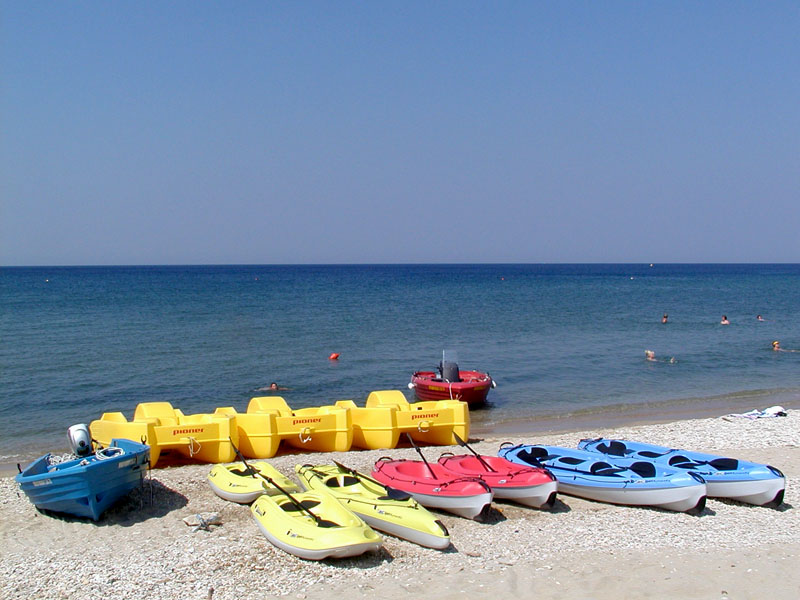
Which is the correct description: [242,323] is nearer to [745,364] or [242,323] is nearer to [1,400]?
[1,400]

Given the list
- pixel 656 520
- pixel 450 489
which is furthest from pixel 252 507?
pixel 656 520

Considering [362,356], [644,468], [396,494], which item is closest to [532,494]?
[644,468]

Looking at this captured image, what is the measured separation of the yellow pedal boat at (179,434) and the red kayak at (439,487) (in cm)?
338

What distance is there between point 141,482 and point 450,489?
15.5ft

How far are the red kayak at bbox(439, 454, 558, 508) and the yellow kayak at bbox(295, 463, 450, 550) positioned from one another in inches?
57.0

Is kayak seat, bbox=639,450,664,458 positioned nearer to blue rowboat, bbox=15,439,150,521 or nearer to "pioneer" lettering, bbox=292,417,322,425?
"pioneer" lettering, bbox=292,417,322,425

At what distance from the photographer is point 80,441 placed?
11055 millimetres

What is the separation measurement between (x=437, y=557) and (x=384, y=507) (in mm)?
1032

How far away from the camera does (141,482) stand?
11.1m

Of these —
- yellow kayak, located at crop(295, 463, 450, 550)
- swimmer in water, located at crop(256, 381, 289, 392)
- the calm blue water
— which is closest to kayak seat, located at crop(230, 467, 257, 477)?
yellow kayak, located at crop(295, 463, 450, 550)

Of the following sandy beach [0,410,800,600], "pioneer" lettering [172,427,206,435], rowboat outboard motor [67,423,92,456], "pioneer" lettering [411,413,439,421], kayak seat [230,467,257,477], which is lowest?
sandy beach [0,410,800,600]

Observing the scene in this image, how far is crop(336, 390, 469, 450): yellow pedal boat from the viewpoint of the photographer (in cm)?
1459

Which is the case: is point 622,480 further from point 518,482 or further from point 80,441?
point 80,441

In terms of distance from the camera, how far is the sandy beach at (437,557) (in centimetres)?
829
